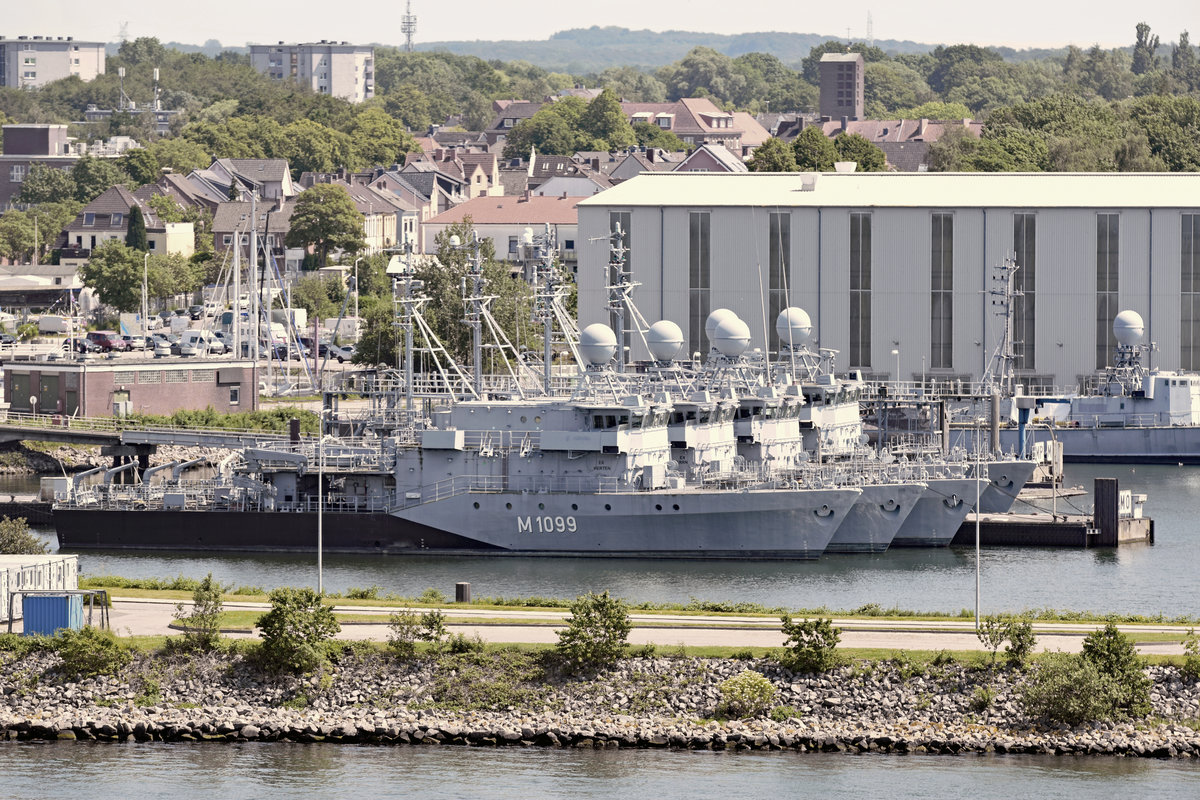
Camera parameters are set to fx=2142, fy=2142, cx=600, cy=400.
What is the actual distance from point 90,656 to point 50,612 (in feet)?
8.96

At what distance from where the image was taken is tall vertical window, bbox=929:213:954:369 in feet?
318

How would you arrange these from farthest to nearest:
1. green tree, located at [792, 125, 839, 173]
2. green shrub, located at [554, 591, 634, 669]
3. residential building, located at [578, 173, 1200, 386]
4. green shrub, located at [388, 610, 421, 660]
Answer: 1. green tree, located at [792, 125, 839, 173]
2. residential building, located at [578, 173, 1200, 386]
3. green shrub, located at [388, 610, 421, 660]
4. green shrub, located at [554, 591, 634, 669]

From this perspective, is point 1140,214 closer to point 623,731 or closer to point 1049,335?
point 1049,335

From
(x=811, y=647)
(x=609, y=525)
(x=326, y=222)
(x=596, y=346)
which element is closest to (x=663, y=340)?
(x=596, y=346)

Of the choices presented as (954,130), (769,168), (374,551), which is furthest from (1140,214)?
(954,130)

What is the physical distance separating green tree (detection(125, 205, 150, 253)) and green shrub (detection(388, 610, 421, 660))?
103958 millimetres


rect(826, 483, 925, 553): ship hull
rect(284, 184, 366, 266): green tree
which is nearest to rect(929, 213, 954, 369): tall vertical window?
rect(826, 483, 925, 553): ship hull

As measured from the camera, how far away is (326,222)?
14225 centimetres

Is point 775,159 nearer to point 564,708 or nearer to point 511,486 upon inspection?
point 511,486

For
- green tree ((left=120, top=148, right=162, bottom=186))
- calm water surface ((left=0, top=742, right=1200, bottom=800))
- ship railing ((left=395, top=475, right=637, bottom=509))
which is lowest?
calm water surface ((left=0, top=742, right=1200, bottom=800))

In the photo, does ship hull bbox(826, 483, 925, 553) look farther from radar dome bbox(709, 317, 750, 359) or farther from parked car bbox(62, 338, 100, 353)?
parked car bbox(62, 338, 100, 353)

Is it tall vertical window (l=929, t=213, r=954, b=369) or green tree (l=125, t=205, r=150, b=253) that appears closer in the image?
tall vertical window (l=929, t=213, r=954, b=369)

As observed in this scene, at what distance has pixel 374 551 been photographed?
6412 centimetres

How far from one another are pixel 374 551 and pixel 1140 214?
4583 centimetres
